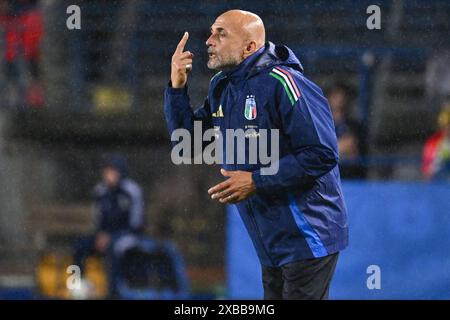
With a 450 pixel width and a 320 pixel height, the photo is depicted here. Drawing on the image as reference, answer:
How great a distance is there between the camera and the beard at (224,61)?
491 centimetres

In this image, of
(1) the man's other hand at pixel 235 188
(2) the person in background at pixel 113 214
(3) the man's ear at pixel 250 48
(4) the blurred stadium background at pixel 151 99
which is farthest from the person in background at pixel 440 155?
(1) the man's other hand at pixel 235 188

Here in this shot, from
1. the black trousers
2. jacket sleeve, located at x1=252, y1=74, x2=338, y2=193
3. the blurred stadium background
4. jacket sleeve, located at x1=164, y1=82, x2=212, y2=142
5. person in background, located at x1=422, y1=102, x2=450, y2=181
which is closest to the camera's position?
jacket sleeve, located at x1=252, y1=74, x2=338, y2=193

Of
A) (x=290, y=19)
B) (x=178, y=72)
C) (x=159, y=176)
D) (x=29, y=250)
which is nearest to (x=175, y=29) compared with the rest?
(x=290, y=19)

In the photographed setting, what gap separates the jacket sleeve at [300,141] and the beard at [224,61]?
12.1 inches

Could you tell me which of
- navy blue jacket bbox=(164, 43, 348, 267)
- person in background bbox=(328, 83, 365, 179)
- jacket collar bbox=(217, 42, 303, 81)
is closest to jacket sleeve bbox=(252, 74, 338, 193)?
navy blue jacket bbox=(164, 43, 348, 267)

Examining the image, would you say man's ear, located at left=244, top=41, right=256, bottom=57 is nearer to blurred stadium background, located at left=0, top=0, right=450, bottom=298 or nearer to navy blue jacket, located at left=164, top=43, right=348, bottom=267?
navy blue jacket, located at left=164, top=43, right=348, bottom=267

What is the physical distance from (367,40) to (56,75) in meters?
3.76

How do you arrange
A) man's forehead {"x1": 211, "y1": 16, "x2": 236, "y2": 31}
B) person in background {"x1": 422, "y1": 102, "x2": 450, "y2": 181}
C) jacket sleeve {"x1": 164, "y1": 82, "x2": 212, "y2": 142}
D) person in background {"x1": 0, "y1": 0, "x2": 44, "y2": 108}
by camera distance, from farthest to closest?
person in background {"x1": 0, "y1": 0, "x2": 44, "y2": 108}
person in background {"x1": 422, "y1": 102, "x2": 450, "y2": 181}
jacket sleeve {"x1": 164, "y1": 82, "x2": 212, "y2": 142}
man's forehead {"x1": 211, "y1": 16, "x2": 236, "y2": 31}

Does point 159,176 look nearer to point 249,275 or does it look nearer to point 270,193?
point 249,275

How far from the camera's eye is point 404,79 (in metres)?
12.0

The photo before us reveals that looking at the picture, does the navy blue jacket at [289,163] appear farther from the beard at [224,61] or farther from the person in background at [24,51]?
the person in background at [24,51]

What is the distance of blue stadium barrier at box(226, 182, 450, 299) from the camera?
8.12m

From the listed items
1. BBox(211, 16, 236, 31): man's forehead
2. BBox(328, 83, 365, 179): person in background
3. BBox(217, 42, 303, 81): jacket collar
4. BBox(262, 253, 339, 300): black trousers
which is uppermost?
BBox(211, 16, 236, 31): man's forehead

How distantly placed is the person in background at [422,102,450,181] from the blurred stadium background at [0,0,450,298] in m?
0.98
